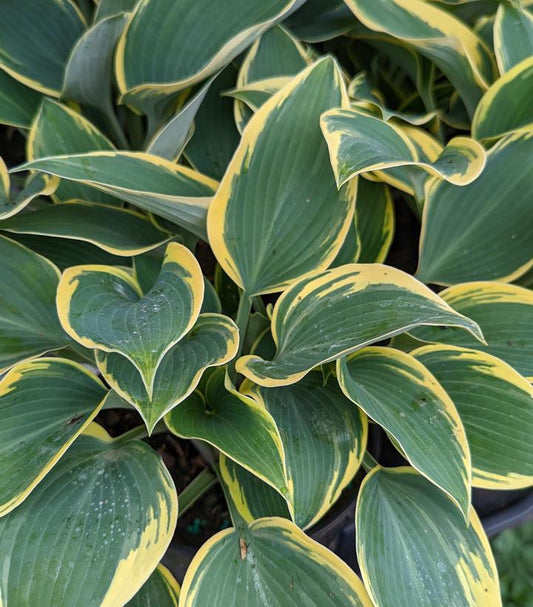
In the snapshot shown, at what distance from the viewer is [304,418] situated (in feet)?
2.10

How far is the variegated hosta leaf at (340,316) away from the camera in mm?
510

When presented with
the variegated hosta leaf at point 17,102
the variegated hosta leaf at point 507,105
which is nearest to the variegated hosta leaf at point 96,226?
the variegated hosta leaf at point 17,102

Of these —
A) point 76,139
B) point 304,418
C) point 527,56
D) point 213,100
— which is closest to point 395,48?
point 527,56

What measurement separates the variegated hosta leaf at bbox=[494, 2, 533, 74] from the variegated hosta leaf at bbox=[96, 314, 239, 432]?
58 cm

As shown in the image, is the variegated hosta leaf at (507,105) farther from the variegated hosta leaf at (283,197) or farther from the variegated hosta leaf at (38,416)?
the variegated hosta leaf at (38,416)

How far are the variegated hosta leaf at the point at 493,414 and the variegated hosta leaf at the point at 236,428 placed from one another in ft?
0.76

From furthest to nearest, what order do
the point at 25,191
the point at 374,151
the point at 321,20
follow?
Result: the point at 321,20
the point at 25,191
the point at 374,151

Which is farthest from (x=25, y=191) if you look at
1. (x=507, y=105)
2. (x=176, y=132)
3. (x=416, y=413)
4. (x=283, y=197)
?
(x=507, y=105)

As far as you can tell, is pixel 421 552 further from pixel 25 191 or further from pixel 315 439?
pixel 25 191

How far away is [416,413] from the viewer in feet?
1.92

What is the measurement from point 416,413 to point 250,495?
0.73 ft

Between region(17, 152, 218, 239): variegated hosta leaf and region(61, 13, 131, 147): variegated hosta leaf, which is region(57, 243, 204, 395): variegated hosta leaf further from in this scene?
region(61, 13, 131, 147): variegated hosta leaf

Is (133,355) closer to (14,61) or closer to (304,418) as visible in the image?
(304,418)

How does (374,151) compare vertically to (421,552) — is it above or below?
above
